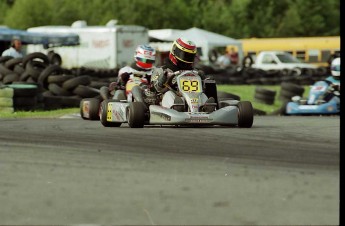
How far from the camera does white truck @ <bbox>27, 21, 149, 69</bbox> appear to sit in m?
30.3

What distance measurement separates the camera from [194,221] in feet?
12.1

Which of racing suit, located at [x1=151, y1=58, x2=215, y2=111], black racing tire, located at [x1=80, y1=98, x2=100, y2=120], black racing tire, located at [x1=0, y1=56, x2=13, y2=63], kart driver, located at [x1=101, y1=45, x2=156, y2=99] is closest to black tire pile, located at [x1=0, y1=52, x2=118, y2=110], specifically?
black racing tire, located at [x1=0, y1=56, x2=13, y2=63]

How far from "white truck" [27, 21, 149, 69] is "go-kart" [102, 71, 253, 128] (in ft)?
68.8

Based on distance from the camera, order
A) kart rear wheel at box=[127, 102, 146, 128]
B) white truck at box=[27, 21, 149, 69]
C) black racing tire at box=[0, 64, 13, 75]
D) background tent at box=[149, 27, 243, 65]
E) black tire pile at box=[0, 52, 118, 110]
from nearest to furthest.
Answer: kart rear wheel at box=[127, 102, 146, 128], black tire pile at box=[0, 52, 118, 110], black racing tire at box=[0, 64, 13, 75], white truck at box=[27, 21, 149, 69], background tent at box=[149, 27, 243, 65]

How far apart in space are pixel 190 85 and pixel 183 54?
347 millimetres

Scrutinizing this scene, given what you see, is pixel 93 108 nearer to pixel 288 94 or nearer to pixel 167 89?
pixel 167 89

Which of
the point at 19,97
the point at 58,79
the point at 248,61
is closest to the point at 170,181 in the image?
the point at 19,97

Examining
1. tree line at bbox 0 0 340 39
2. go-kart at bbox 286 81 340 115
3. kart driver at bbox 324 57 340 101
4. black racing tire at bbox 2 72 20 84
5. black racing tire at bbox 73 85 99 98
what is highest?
black racing tire at bbox 2 72 20 84

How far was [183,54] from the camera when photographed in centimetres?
928

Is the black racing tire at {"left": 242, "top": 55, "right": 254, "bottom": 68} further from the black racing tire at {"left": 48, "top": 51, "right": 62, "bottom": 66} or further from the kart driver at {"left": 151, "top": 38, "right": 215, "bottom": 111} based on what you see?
the kart driver at {"left": 151, "top": 38, "right": 215, "bottom": 111}

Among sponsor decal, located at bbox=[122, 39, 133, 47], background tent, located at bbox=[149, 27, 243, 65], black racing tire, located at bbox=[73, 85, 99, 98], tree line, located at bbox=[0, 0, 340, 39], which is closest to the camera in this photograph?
black racing tire, located at bbox=[73, 85, 99, 98]
